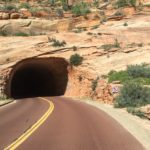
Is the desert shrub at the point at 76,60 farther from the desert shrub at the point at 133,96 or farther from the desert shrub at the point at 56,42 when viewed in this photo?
the desert shrub at the point at 133,96

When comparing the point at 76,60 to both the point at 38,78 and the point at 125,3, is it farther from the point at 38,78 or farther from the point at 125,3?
the point at 125,3

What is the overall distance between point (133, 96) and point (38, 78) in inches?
1546

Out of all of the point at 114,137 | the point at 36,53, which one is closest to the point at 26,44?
the point at 36,53

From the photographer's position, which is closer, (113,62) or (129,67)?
(129,67)

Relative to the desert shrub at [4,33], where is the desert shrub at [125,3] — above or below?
above

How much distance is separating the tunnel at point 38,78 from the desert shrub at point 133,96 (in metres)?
20.7

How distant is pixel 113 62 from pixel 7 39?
14737 mm

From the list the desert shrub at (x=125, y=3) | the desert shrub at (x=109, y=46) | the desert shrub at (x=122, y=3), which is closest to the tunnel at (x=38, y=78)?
the desert shrub at (x=109, y=46)

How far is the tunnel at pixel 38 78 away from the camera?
45406mm

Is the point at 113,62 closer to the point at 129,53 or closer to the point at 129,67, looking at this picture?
the point at 129,53

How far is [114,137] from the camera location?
12367 mm

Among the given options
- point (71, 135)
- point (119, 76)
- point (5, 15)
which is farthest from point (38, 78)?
point (71, 135)

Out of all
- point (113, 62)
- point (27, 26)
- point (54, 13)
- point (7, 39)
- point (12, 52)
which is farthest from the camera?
point (54, 13)

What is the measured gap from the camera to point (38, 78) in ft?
204
